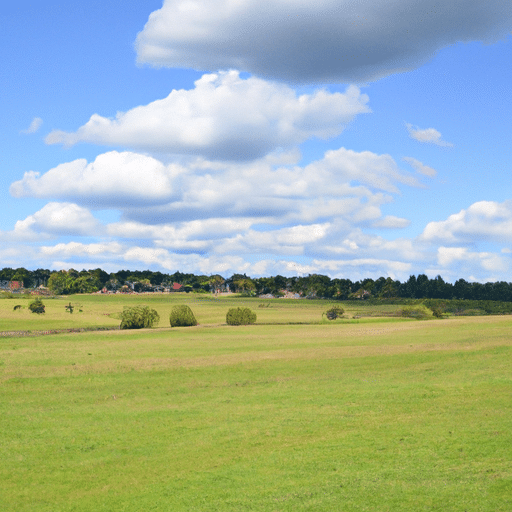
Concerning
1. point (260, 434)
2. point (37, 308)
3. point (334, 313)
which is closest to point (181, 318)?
point (334, 313)

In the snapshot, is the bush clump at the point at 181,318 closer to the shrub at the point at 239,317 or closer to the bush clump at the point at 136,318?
the bush clump at the point at 136,318

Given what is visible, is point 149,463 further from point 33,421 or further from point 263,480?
point 33,421

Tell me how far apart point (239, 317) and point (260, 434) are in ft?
304

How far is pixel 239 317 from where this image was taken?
118 metres

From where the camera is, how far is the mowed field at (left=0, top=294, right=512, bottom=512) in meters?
18.5

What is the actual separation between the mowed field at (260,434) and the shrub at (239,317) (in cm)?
6788

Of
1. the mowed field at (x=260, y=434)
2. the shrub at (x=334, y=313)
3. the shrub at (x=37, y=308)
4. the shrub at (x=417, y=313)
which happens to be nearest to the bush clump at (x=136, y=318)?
the shrub at (x=37, y=308)

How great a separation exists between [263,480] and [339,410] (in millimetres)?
10173

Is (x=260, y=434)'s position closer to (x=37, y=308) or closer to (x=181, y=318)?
(x=181, y=318)

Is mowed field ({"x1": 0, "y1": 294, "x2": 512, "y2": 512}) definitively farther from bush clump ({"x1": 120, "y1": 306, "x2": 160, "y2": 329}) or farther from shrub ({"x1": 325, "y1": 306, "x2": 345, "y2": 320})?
shrub ({"x1": 325, "y1": 306, "x2": 345, "y2": 320})

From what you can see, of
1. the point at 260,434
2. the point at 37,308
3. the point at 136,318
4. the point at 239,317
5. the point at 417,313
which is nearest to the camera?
the point at 260,434

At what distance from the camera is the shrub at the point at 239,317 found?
117000mm

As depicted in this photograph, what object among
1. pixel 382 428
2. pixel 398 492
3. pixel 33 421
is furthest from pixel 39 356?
pixel 398 492

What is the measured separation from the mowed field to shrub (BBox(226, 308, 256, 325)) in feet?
223
